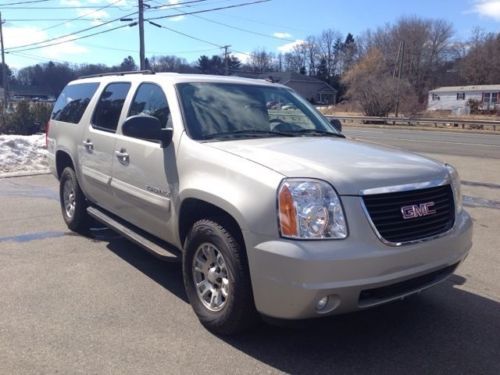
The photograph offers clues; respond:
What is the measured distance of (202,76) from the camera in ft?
16.4

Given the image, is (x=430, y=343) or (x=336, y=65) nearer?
(x=430, y=343)

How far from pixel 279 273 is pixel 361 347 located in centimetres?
98

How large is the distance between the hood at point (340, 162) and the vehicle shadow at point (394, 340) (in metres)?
0.99

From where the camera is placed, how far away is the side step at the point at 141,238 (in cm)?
431

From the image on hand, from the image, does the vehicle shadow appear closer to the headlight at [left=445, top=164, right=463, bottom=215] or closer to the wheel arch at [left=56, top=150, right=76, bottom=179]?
the headlight at [left=445, top=164, right=463, bottom=215]

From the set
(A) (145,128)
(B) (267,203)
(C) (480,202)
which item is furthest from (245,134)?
(C) (480,202)

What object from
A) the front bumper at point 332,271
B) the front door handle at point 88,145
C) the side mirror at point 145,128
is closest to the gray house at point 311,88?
the front door handle at point 88,145

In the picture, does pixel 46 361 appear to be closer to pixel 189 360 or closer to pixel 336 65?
pixel 189 360

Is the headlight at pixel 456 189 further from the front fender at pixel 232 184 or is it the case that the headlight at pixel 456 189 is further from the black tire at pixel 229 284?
the black tire at pixel 229 284

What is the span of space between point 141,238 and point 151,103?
126 cm

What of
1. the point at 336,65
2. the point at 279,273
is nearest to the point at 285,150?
the point at 279,273

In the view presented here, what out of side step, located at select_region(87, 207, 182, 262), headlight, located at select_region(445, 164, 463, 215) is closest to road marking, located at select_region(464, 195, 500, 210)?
headlight, located at select_region(445, 164, 463, 215)

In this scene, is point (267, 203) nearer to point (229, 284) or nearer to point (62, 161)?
point (229, 284)

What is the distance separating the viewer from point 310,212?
3145 mm
